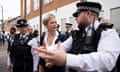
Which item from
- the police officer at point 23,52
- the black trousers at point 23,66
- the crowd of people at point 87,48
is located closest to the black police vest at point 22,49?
the police officer at point 23,52

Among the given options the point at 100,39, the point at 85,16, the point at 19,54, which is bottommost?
the point at 19,54

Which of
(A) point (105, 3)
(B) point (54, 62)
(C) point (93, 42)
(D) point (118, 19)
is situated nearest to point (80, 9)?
(C) point (93, 42)

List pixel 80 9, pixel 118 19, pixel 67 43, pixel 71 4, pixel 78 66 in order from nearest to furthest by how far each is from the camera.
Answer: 1. pixel 78 66
2. pixel 80 9
3. pixel 67 43
4. pixel 118 19
5. pixel 71 4

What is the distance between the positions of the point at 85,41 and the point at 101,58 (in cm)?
58

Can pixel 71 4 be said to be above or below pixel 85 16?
above

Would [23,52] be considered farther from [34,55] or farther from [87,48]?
[87,48]

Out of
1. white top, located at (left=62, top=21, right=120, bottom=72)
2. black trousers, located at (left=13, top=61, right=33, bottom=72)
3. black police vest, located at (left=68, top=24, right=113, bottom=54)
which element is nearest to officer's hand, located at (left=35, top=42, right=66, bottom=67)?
white top, located at (left=62, top=21, right=120, bottom=72)

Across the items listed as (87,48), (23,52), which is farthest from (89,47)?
(23,52)

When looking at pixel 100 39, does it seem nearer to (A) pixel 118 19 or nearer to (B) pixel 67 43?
(B) pixel 67 43

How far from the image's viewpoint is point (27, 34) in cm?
675

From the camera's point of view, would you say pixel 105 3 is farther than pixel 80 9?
Yes

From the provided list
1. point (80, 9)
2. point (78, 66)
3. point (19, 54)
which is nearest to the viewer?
point (78, 66)

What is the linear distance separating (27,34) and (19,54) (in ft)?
1.42

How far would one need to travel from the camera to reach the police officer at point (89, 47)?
240 centimetres
